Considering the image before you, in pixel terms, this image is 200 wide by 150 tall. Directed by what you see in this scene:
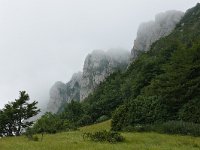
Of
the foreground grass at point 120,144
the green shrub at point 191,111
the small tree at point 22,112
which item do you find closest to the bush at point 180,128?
the foreground grass at point 120,144

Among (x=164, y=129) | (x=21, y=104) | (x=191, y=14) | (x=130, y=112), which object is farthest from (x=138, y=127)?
(x=191, y=14)

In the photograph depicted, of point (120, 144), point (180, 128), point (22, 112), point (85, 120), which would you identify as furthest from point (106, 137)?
point (85, 120)

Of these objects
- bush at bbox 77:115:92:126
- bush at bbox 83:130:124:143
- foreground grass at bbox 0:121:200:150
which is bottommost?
foreground grass at bbox 0:121:200:150

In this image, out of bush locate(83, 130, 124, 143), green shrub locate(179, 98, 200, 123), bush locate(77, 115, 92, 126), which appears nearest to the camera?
bush locate(83, 130, 124, 143)

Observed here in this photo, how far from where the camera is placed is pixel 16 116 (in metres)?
70.5

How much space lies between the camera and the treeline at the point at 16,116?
69744 millimetres

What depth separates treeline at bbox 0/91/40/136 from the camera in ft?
229

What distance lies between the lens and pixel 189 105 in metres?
51.3

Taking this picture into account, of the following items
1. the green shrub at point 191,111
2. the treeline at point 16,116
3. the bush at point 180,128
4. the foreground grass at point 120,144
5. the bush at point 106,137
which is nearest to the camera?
the foreground grass at point 120,144

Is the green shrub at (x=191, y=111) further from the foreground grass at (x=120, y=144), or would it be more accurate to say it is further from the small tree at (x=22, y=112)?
the small tree at (x=22, y=112)

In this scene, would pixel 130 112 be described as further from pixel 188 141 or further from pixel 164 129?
pixel 188 141

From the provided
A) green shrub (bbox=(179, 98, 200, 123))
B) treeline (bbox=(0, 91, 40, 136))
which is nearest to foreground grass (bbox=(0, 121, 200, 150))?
green shrub (bbox=(179, 98, 200, 123))

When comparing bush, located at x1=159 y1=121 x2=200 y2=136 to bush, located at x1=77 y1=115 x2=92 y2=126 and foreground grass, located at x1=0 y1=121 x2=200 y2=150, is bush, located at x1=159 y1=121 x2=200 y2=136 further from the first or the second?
bush, located at x1=77 y1=115 x2=92 y2=126

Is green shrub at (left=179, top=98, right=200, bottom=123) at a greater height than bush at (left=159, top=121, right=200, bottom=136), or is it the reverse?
green shrub at (left=179, top=98, right=200, bottom=123)
